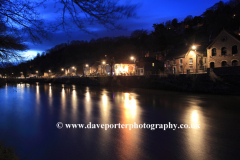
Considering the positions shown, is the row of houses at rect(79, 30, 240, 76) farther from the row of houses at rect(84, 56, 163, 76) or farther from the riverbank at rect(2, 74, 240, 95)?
the riverbank at rect(2, 74, 240, 95)

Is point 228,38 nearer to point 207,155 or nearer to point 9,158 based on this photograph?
point 207,155

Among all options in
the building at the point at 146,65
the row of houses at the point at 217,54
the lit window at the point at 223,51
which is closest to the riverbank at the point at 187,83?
the row of houses at the point at 217,54

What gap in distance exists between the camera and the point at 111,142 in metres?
7.33

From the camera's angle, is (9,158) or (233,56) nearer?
(9,158)

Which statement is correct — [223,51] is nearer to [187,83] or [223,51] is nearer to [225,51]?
[225,51]

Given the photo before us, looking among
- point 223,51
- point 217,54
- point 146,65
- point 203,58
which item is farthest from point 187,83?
point 146,65

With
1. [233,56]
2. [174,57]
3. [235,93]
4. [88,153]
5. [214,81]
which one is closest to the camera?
[88,153]

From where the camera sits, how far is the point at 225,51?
32.7 meters

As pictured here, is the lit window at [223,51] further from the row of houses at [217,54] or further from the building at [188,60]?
the building at [188,60]

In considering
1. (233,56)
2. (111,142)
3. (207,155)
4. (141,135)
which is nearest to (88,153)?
(111,142)

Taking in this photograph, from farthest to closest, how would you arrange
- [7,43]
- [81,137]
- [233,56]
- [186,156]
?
[233,56], [81,137], [7,43], [186,156]

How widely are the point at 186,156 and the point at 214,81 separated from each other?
965 inches

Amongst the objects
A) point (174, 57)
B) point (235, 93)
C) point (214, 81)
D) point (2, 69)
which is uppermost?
point (174, 57)

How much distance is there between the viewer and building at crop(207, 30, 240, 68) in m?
31.1
